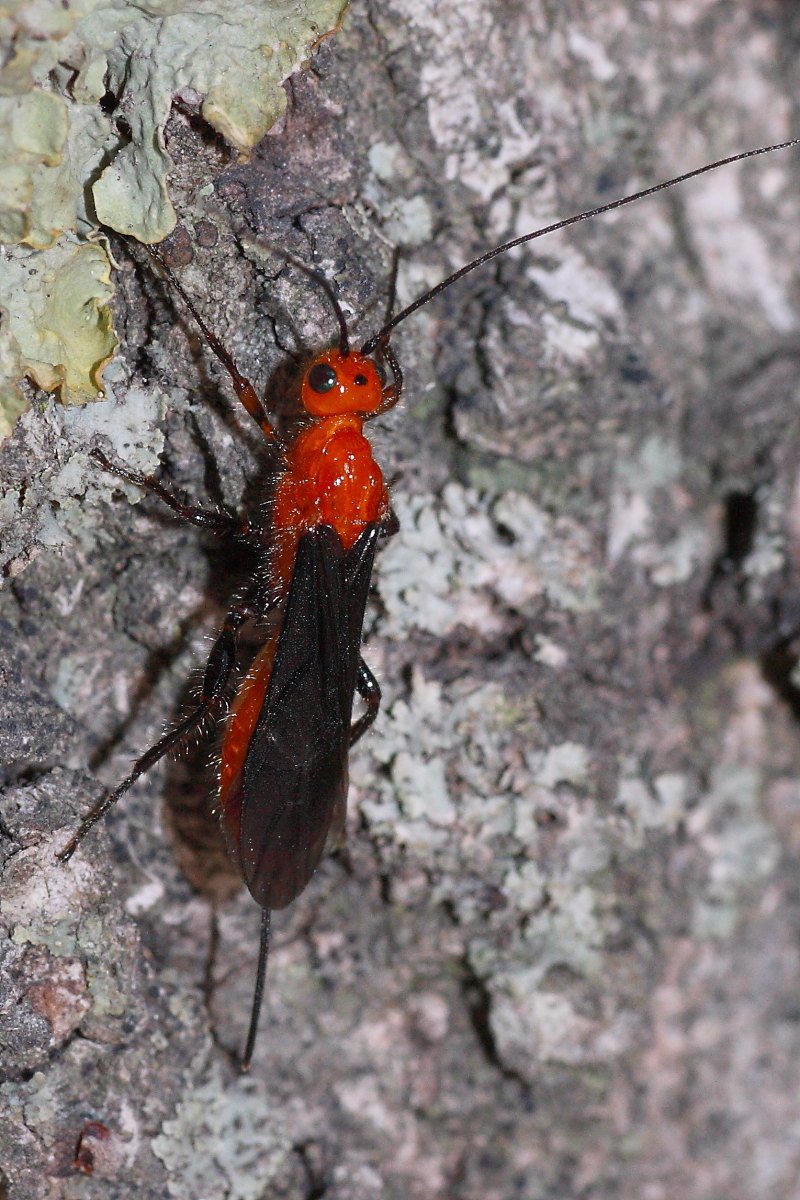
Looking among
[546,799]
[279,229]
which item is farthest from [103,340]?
[546,799]

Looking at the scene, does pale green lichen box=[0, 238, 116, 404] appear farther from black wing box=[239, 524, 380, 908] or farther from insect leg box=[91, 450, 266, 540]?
black wing box=[239, 524, 380, 908]

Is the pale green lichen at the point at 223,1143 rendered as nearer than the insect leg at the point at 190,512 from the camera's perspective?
No

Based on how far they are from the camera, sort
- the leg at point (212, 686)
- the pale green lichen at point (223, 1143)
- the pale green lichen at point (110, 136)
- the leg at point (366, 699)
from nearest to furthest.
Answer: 1. the pale green lichen at point (110, 136)
2. the pale green lichen at point (223, 1143)
3. the leg at point (212, 686)
4. the leg at point (366, 699)

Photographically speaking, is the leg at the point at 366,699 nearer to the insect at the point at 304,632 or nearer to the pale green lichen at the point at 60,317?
the insect at the point at 304,632

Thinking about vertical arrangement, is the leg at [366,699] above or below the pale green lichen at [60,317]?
below

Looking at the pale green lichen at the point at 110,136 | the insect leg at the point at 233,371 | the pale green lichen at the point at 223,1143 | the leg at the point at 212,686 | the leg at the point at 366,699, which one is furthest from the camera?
the leg at the point at 366,699

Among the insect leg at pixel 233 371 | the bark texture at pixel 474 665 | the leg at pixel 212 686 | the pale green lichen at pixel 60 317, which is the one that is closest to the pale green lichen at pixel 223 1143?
the bark texture at pixel 474 665

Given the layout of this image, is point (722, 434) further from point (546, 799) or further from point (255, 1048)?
point (255, 1048)
